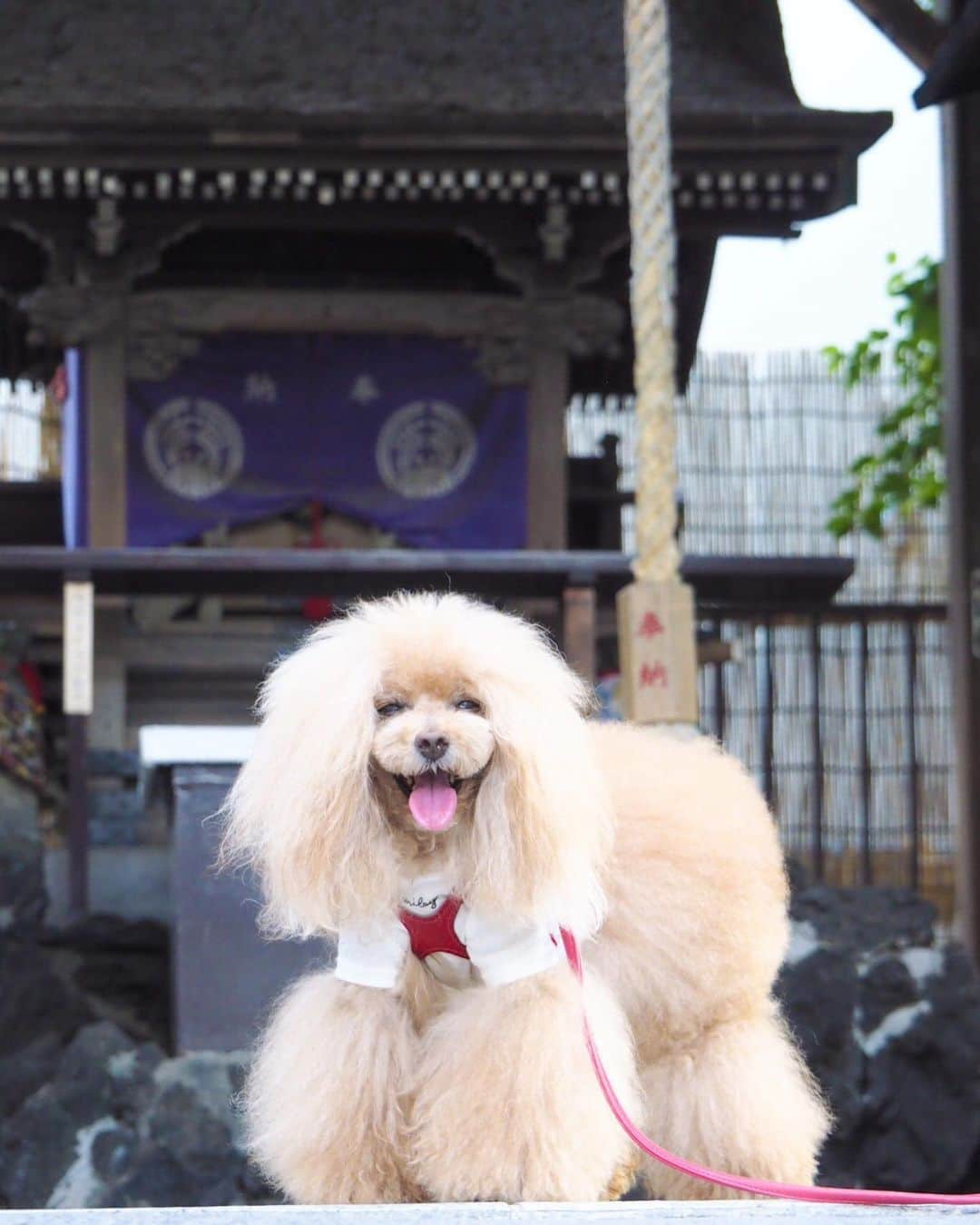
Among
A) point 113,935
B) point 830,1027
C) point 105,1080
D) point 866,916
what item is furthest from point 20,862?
point 866,916

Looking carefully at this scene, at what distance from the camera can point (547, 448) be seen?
827 cm

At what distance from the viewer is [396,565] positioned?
6.61 m

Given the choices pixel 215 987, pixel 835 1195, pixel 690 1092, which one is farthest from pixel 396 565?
pixel 835 1195

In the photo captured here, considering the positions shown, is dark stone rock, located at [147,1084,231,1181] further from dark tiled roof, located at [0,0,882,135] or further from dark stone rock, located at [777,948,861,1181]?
dark tiled roof, located at [0,0,882,135]

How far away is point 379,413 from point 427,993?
578 centimetres

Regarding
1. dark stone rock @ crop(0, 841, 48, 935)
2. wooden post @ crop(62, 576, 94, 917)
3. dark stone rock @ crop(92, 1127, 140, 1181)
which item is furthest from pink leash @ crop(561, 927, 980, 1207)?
wooden post @ crop(62, 576, 94, 917)

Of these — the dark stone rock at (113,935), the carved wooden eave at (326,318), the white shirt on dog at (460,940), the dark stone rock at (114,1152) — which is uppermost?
the carved wooden eave at (326,318)

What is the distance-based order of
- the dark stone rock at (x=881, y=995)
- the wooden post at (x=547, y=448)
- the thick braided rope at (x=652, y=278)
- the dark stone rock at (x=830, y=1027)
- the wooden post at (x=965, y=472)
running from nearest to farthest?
1. the thick braided rope at (x=652, y=278)
2. the dark stone rock at (x=830, y=1027)
3. the dark stone rock at (x=881, y=995)
4. the wooden post at (x=965, y=472)
5. the wooden post at (x=547, y=448)

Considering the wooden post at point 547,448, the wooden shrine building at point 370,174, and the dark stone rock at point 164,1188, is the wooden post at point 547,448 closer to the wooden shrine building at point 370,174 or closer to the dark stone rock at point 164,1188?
the wooden shrine building at point 370,174

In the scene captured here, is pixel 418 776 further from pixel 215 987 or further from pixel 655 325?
pixel 215 987

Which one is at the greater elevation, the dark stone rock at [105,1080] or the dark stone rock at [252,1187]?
the dark stone rock at [105,1080]

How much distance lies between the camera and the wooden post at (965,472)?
6.33 meters

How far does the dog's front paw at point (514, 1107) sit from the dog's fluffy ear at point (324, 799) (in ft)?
0.95

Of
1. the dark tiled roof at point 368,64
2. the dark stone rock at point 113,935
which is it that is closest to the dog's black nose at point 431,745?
the dark stone rock at point 113,935
